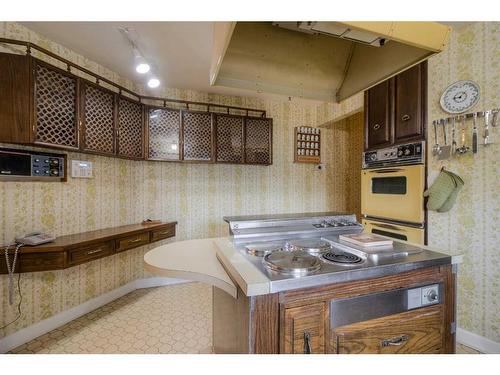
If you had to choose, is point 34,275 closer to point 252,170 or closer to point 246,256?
point 246,256

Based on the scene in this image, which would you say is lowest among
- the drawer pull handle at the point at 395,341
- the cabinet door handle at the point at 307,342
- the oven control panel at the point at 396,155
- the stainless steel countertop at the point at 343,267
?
the drawer pull handle at the point at 395,341

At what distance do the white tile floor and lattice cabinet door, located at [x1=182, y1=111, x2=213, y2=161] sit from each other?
1656 millimetres

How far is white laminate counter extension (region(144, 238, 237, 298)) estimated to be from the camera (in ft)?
3.19

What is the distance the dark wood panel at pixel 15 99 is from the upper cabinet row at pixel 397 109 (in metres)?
2.92

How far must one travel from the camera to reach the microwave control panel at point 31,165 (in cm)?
168

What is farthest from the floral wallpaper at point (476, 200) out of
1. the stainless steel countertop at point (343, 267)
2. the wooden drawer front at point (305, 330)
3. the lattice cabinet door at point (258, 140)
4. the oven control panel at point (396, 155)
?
the lattice cabinet door at point (258, 140)

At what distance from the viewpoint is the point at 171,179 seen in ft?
9.96

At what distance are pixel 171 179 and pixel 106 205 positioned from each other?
2.63ft

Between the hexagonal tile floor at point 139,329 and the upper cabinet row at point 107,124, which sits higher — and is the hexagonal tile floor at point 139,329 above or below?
below

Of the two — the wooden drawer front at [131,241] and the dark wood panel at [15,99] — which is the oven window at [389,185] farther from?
the dark wood panel at [15,99]

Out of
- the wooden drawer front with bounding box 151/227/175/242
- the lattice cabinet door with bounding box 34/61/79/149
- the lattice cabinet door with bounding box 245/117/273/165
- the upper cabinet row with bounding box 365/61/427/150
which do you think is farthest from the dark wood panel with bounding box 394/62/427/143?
the lattice cabinet door with bounding box 34/61/79/149

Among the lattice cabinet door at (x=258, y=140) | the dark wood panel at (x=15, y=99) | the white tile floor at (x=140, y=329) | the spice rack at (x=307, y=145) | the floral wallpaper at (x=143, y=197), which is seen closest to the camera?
the dark wood panel at (x=15, y=99)

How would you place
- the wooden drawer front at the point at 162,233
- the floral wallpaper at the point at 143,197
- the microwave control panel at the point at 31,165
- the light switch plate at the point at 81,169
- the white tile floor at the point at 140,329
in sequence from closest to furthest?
the microwave control panel at the point at 31,165 → the white tile floor at the point at 140,329 → the floral wallpaper at the point at 143,197 → the light switch plate at the point at 81,169 → the wooden drawer front at the point at 162,233

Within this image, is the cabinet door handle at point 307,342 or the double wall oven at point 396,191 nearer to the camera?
the cabinet door handle at point 307,342
